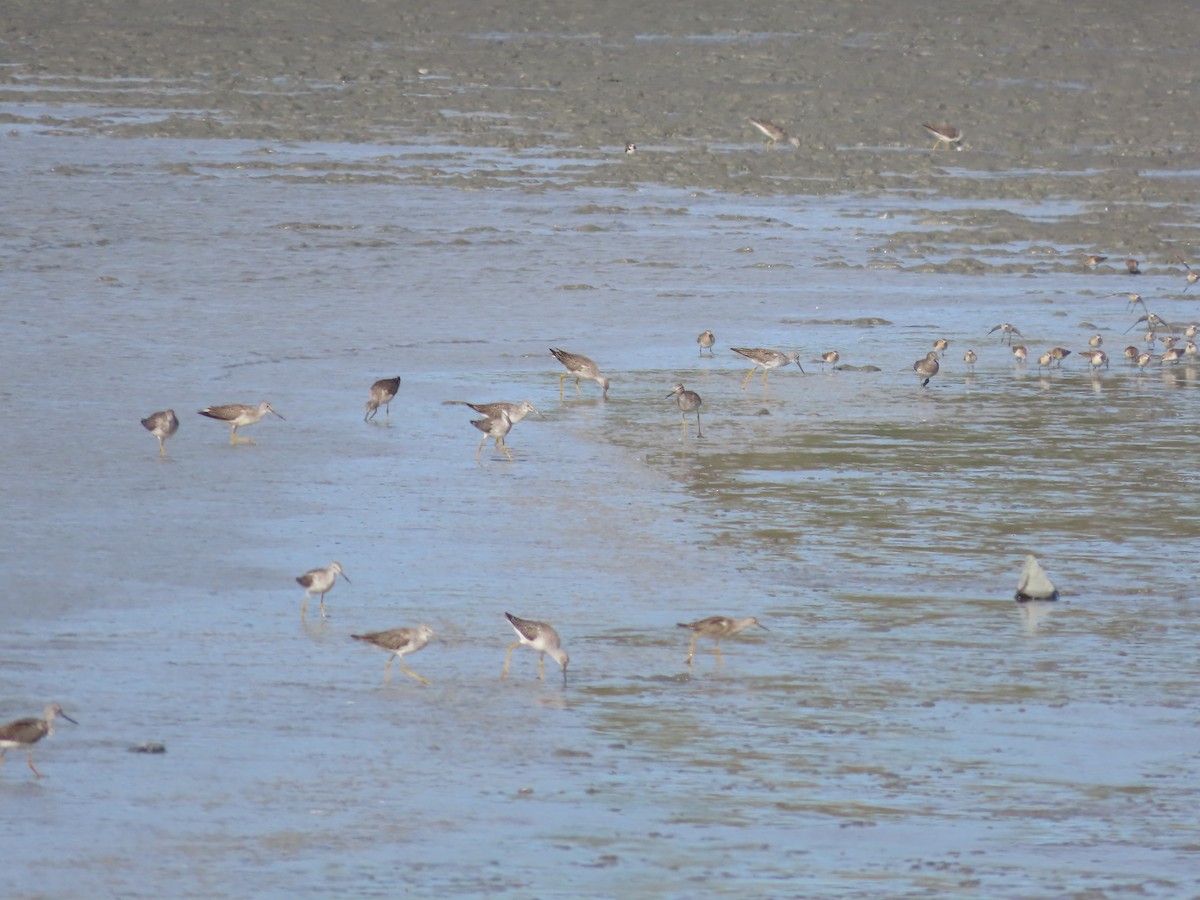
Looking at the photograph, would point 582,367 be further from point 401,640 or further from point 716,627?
point 401,640

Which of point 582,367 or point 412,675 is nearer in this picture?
point 412,675

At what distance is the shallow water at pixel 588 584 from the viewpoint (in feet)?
23.8

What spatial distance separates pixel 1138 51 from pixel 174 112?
17.0 metres

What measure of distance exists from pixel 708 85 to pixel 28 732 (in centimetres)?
2805

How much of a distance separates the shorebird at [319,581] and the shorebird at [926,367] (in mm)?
7528

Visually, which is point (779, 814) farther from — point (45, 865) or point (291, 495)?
point (291, 495)

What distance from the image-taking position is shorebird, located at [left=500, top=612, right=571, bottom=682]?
8859 millimetres

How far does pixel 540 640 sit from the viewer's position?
889cm

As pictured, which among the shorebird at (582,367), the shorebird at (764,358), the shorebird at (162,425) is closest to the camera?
the shorebird at (162,425)

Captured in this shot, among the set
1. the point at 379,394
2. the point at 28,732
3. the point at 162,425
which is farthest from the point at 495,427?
the point at 28,732

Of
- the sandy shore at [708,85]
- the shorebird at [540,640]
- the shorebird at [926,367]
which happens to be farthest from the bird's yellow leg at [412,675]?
the sandy shore at [708,85]

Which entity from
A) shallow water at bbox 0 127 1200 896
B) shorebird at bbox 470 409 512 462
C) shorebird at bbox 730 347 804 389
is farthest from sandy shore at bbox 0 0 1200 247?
shorebird at bbox 470 409 512 462

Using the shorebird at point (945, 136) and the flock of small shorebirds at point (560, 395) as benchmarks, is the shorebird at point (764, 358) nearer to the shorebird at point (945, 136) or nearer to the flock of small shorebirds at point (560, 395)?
the flock of small shorebirds at point (560, 395)

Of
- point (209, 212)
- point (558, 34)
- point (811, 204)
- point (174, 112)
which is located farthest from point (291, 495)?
point (558, 34)
